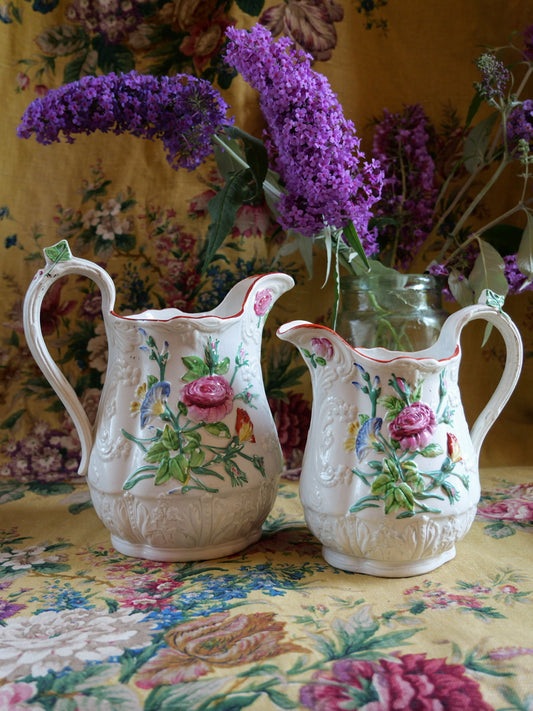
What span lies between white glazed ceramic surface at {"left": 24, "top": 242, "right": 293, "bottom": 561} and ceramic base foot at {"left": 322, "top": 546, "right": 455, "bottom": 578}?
0.33ft

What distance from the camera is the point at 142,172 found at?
1.06 m

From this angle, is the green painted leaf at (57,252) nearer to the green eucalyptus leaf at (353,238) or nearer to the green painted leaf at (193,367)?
the green painted leaf at (193,367)

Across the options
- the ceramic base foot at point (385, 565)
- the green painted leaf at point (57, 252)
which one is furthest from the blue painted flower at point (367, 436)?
the green painted leaf at point (57, 252)

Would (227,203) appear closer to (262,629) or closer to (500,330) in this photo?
(500,330)

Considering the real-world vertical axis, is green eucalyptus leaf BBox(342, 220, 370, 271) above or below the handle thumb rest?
above

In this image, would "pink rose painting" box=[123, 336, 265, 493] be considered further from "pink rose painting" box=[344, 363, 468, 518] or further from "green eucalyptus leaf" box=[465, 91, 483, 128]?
"green eucalyptus leaf" box=[465, 91, 483, 128]

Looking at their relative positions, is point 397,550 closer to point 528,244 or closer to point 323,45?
point 528,244

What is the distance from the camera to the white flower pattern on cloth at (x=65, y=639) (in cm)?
52

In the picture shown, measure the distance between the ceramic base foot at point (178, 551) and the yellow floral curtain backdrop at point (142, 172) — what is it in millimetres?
360

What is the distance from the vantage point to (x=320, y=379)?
0.73 m

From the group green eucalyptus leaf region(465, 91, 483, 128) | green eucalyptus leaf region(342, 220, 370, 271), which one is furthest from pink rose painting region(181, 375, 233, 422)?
green eucalyptus leaf region(465, 91, 483, 128)

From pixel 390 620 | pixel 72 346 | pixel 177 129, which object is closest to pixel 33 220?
pixel 72 346

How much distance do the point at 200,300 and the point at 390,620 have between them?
60 cm

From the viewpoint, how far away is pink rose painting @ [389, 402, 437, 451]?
670 millimetres
